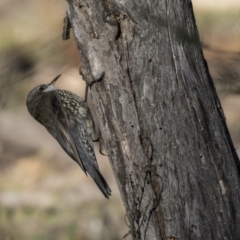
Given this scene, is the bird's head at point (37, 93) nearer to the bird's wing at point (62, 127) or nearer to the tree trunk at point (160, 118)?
the bird's wing at point (62, 127)

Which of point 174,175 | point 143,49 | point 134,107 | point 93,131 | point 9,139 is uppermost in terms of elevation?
point 9,139

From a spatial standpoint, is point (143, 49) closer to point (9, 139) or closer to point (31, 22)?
point (31, 22)

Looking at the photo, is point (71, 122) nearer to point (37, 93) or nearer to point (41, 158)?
point (37, 93)

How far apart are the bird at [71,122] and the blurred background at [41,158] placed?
0.16m

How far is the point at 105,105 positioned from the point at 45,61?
0.58m

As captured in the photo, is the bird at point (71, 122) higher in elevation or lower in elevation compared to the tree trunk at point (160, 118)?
higher

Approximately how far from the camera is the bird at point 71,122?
16.2 ft

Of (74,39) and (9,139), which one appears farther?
(9,139)

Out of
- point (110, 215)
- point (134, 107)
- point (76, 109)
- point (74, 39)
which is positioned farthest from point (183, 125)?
point (110, 215)

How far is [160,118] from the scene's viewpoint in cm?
330

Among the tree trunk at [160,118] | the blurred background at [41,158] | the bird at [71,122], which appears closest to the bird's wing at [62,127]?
the bird at [71,122]

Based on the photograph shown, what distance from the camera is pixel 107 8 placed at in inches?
126

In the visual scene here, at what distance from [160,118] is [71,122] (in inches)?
70.5

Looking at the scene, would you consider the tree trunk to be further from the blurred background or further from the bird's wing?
the bird's wing
